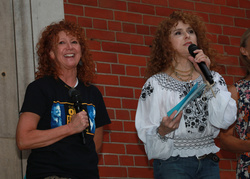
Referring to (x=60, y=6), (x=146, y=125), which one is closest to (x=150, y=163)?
(x=146, y=125)

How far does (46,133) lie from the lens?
133 inches

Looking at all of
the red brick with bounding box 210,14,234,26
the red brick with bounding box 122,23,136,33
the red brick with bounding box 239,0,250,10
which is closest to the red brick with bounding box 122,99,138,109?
the red brick with bounding box 122,23,136,33

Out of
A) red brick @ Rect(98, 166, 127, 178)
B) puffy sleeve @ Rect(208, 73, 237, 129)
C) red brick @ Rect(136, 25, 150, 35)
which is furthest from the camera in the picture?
red brick @ Rect(136, 25, 150, 35)

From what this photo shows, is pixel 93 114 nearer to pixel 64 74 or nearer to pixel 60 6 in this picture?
pixel 64 74

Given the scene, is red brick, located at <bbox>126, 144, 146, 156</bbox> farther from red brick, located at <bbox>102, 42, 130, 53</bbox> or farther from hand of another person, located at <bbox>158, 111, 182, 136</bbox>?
hand of another person, located at <bbox>158, 111, 182, 136</bbox>

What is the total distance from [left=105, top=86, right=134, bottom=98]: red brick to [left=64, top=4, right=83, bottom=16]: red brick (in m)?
0.78

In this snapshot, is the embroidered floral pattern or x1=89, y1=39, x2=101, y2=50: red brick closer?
the embroidered floral pattern

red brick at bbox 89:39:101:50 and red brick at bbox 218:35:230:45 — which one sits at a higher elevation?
red brick at bbox 218:35:230:45

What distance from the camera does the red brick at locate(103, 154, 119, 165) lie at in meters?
4.78

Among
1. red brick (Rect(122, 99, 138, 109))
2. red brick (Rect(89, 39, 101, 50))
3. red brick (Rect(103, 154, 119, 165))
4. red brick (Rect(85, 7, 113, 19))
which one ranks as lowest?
red brick (Rect(103, 154, 119, 165))

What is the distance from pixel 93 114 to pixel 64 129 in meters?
0.42

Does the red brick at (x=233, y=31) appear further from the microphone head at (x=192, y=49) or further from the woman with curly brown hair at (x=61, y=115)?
the woman with curly brown hair at (x=61, y=115)

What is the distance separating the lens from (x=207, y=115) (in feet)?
12.3

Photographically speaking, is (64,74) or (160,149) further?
(64,74)
